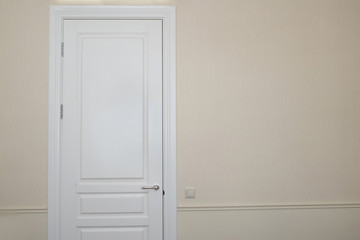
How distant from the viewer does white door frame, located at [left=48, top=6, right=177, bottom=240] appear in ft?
7.48

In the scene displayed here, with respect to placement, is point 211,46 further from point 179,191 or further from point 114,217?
point 114,217

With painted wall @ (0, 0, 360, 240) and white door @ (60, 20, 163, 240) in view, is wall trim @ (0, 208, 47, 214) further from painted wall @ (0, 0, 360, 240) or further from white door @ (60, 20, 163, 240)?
white door @ (60, 20, 163, 240)

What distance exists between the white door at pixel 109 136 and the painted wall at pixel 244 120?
0.18 meters

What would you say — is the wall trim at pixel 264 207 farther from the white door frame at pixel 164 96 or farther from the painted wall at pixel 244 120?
the white door frame at pixel 164 96

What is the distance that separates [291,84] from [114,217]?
1.68 meters

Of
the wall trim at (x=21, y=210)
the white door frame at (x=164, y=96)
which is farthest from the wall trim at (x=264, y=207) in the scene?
the wall trim at (x=21, y=210)

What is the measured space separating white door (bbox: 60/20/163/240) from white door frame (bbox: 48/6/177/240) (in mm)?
43

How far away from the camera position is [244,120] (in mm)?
2328

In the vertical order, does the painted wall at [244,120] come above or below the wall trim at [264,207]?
above

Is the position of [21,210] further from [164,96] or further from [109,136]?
[164,96]

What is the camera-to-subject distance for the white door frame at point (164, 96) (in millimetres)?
2279

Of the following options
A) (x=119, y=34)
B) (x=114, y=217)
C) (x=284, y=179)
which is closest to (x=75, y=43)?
(x=119, y=34)

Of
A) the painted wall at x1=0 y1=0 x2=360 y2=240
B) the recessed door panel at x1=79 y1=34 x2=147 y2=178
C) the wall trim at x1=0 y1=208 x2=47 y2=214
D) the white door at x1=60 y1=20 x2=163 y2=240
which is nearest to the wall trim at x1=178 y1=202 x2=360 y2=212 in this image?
the painted wall at x1=0 y1=0 x2=360 y2=240

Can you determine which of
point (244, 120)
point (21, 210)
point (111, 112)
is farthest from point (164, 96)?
point (21, 210)
